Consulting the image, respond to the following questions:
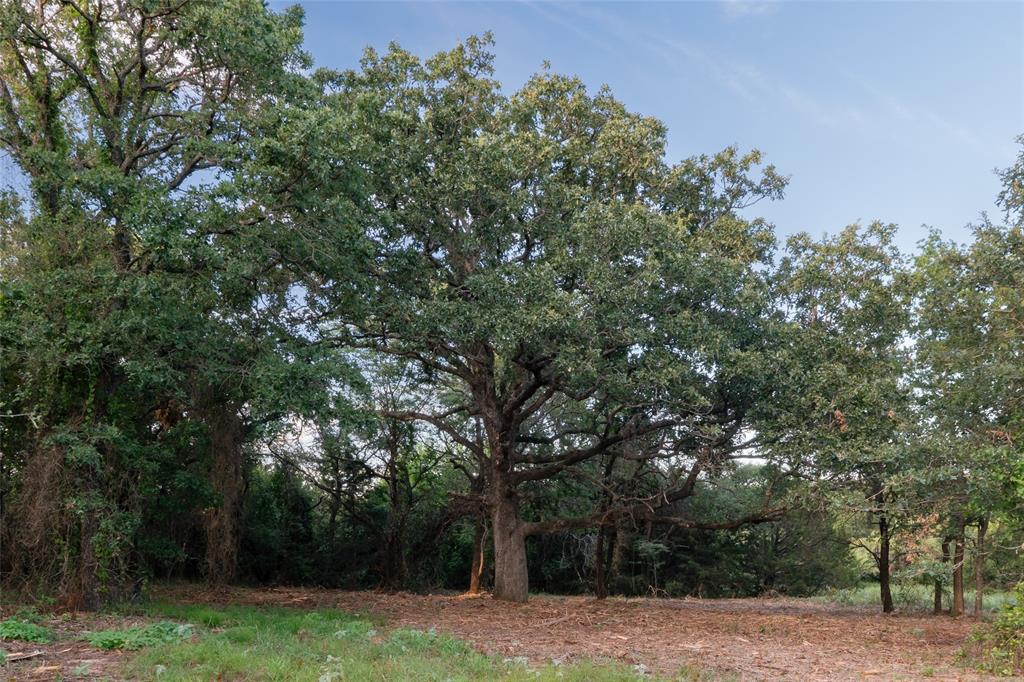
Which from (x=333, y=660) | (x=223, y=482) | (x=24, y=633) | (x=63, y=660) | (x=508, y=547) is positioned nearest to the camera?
(x=333, y=660)

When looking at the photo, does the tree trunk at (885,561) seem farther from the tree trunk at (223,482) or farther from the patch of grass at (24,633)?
the patch of grass at (24,633)

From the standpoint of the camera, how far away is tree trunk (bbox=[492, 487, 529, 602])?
57.0 feet

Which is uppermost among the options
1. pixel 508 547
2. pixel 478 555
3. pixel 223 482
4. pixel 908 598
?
pixel 223 482

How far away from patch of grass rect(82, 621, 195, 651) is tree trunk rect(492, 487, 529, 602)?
910 centimetres

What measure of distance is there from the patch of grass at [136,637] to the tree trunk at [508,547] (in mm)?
9096

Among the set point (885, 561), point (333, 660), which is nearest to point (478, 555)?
point (885, 561)

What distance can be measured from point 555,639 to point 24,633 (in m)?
6.36

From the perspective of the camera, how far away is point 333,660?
7.55 m

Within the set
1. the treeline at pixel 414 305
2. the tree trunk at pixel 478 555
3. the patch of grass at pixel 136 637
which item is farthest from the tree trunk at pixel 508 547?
the patch of grass at pixel 136 637

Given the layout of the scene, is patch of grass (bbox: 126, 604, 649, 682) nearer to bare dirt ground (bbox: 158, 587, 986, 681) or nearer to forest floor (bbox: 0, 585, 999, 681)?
forest floor (bbox: 0, 585, 999, 681)

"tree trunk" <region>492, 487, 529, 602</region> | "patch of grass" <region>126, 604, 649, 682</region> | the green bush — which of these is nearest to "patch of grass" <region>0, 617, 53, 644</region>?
"patch of grass" <region>126, 604, 649, 682</region>

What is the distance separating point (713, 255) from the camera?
1378cm

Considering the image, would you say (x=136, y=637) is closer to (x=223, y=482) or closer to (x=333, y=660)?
(x=333, y=660)

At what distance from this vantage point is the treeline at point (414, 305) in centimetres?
1112
